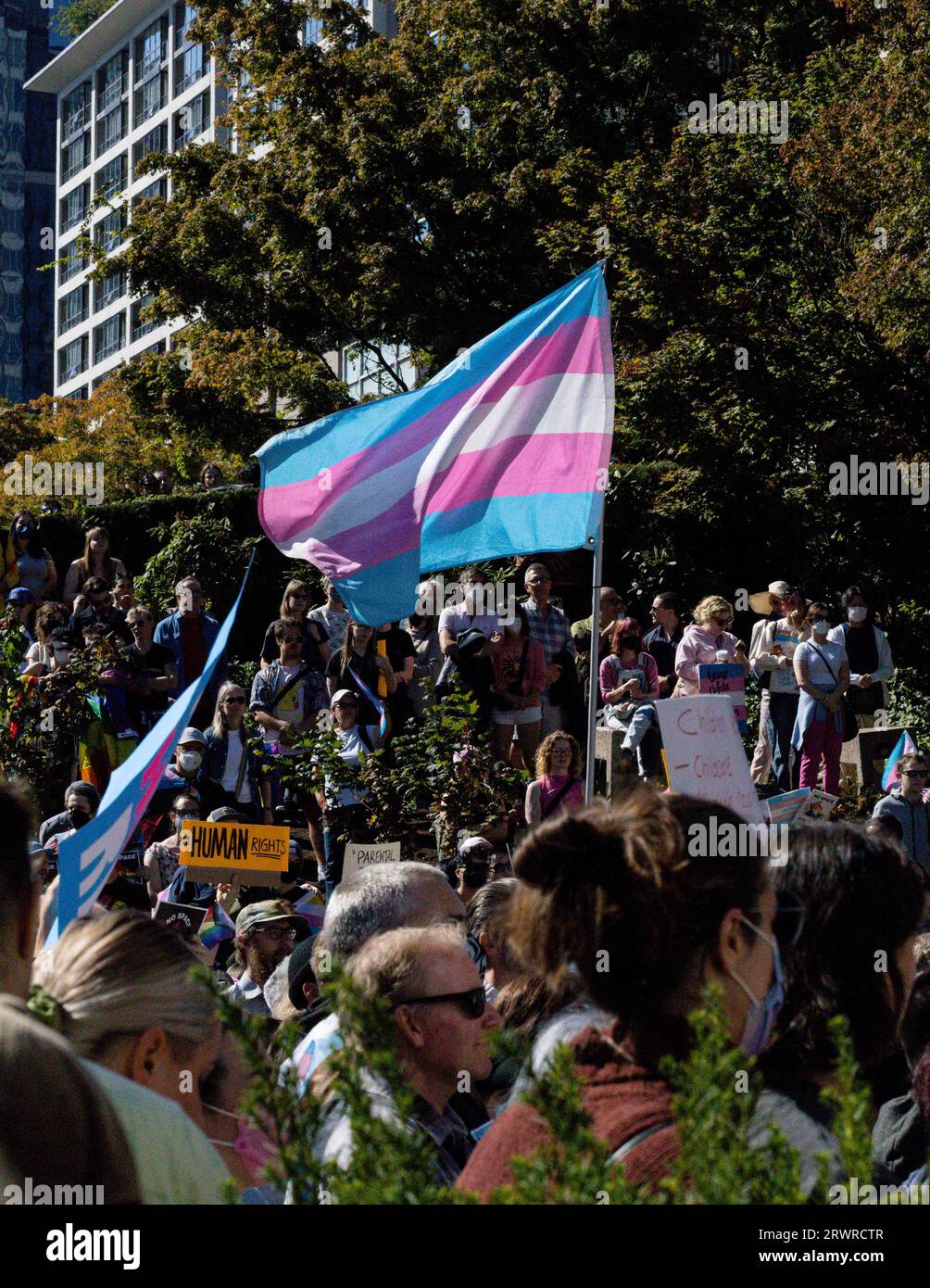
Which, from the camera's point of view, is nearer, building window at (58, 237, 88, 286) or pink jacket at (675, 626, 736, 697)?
pink jacket at (675, 626, 736, 697)

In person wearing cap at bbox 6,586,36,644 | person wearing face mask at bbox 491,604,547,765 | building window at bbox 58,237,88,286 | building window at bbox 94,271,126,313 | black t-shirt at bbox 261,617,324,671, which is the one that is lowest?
person wearing face mask at bbox 491,604,547,765

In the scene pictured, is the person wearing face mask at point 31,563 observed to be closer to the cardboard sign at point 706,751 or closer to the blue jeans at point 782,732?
the blue jeans at point 782,732

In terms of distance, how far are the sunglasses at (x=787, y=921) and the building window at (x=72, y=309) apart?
7642 cm

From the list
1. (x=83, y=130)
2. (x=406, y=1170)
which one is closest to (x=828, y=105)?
(x=406, y=1170)

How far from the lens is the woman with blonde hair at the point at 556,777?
33.9 feet

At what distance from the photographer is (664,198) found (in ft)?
61.8

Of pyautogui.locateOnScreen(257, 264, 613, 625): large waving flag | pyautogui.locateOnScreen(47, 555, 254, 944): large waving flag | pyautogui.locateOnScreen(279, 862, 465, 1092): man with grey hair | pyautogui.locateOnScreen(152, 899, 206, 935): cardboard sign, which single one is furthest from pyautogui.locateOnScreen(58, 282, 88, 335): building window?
pyautogui.locateOnScreen(279, 862, 465, 1092): man with grey hair

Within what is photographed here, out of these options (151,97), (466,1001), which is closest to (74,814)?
(466,1001)

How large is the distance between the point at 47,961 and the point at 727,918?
3.91ft

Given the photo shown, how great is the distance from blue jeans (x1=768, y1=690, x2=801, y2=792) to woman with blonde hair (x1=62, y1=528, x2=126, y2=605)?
20.0 ft

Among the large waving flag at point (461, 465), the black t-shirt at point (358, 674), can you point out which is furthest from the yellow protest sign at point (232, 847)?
the black t-shirt at point (358, 674)

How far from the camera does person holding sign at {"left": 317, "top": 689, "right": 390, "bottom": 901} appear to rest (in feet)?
35.0

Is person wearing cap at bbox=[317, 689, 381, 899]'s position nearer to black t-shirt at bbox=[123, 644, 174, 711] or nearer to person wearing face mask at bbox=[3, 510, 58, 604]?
black t-shirt at bbox=[123, 644, 174, 711]

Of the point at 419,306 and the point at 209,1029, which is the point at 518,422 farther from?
the point at 419,306
